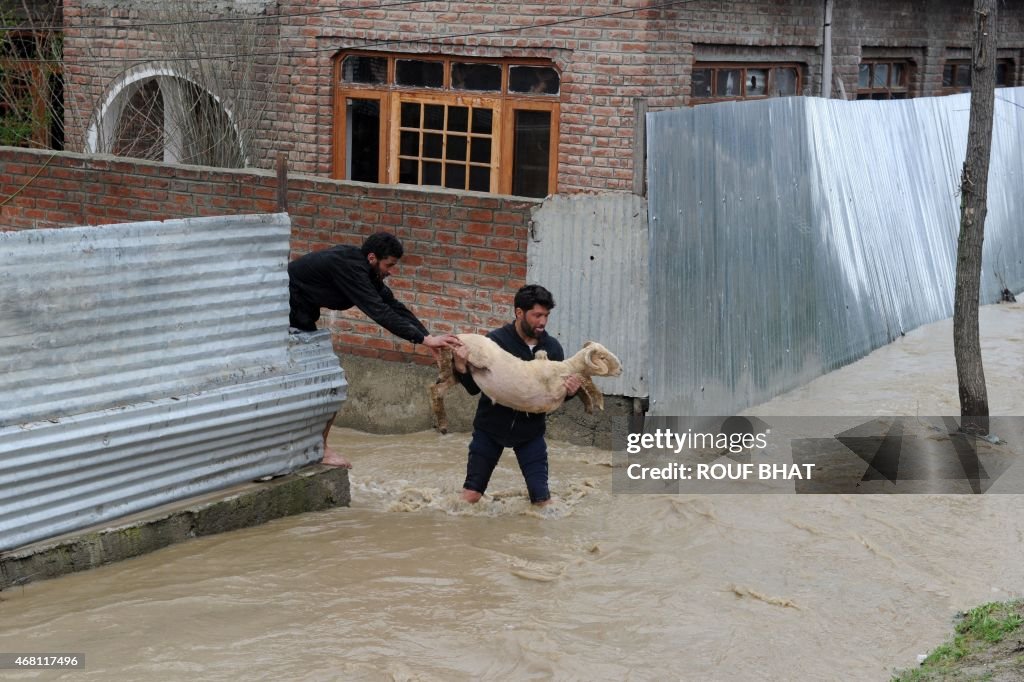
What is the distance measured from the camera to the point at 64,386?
19.3ft

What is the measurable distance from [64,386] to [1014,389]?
7209 millimetres

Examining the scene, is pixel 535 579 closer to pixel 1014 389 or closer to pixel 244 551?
pixel 244 551

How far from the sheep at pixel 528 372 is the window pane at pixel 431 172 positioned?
6153 mm

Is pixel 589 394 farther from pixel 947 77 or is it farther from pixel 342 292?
pixel 947 77

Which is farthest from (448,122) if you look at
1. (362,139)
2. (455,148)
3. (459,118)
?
(362,139)

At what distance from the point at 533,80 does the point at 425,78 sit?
1200 mm

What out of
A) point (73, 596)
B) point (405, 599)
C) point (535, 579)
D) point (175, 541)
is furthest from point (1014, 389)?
point (73, 596)

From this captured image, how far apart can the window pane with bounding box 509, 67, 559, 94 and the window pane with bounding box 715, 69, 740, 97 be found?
2024mm

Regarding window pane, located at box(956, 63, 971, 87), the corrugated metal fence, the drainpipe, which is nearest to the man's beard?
the corrugated metal fence

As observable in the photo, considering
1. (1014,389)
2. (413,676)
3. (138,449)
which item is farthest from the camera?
(1014,389)

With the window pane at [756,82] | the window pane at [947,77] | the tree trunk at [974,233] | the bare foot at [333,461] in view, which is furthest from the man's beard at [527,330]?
the window pane at [947,77]

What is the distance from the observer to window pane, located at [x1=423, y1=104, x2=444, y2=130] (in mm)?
12664

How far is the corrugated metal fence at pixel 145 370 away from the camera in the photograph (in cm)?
571

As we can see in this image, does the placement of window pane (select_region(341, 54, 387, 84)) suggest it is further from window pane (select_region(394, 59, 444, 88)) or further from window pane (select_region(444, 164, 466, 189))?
window pane (select_region(444, 164, 466, 189))
